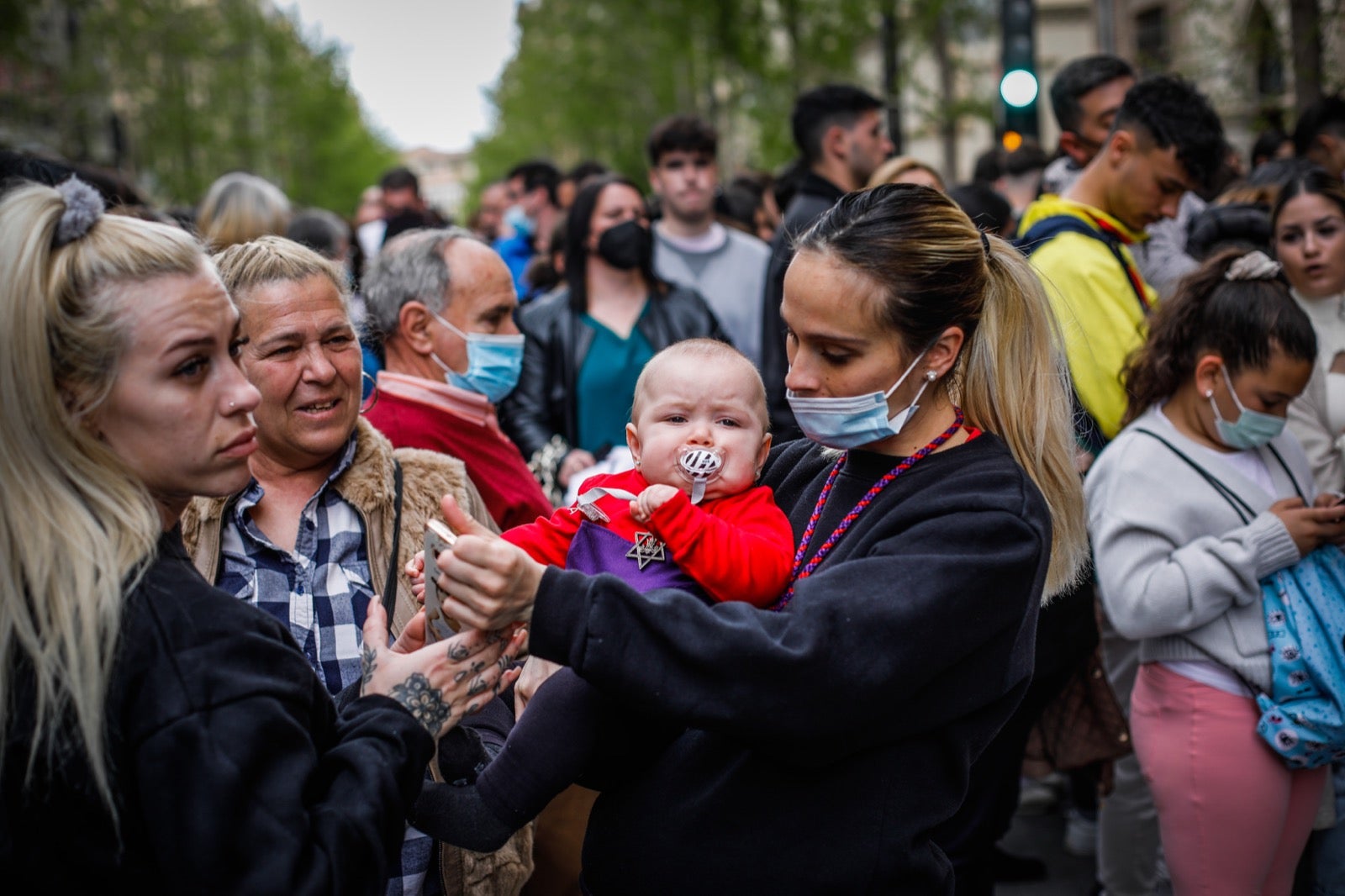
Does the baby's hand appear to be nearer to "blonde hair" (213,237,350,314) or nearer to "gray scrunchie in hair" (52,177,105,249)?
"gray scrunchie in hair" (52,177,105,249)

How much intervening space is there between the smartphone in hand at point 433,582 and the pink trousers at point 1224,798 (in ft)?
7.93

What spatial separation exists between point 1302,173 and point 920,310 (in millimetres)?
3356

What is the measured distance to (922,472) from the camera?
7.63 feet

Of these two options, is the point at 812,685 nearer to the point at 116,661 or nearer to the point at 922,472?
the point at 922,472

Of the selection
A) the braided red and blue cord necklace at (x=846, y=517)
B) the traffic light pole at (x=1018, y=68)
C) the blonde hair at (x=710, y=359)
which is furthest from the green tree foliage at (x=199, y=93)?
the braided red and blue cord necklace at (x=846, y=517)

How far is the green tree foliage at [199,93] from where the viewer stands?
20.2m

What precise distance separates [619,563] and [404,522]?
0.75 meters

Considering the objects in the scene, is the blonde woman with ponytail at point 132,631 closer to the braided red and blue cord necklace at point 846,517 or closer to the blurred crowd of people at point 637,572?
the blurred crowd of people at point 637,572

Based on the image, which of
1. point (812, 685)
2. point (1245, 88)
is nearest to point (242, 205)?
point (812, 685)

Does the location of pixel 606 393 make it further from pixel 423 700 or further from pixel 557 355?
pixel 423 700

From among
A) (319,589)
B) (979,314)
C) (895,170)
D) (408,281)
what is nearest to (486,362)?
(408,281)

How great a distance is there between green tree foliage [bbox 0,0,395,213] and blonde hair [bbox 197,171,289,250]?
1276cm

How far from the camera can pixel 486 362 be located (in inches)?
160

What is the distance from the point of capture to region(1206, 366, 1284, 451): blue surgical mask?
12.3 feet
